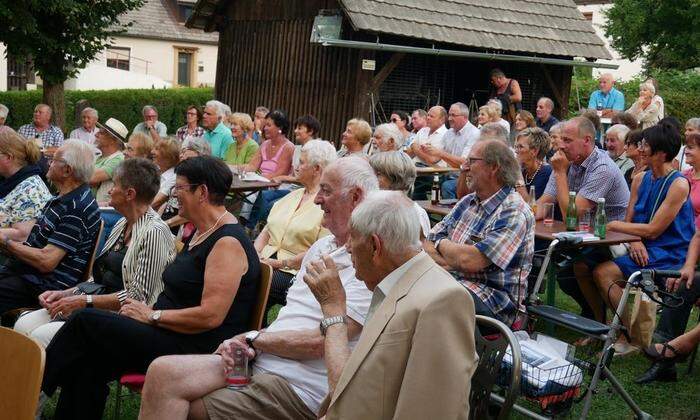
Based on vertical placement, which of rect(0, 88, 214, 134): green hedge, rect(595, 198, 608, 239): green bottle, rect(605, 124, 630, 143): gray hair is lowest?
rect(0, 88, 214, 134): green hedge

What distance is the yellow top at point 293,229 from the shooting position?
571 cm

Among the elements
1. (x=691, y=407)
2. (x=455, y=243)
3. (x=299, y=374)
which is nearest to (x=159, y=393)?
(x=299, y=374)

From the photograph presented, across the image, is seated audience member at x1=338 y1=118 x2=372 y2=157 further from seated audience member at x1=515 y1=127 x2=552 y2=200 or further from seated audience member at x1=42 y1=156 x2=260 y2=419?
seated audience member at x1=42 y1=156 x2=260 y2=419

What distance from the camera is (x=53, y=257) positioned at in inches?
210

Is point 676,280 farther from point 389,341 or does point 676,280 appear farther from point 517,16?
point 517,16

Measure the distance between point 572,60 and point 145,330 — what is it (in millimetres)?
14436

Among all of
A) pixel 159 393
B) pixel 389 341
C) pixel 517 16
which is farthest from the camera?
pixel 517 16

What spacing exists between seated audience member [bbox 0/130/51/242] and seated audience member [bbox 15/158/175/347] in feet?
3.08

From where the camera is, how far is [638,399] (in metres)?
5.48

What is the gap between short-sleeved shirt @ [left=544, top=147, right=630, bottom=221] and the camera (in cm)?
644

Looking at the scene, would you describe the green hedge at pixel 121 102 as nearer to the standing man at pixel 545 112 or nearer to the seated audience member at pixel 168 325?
the standing man at pixel 545 112

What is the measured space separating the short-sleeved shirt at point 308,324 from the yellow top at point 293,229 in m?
1.72

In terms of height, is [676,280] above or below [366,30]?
below

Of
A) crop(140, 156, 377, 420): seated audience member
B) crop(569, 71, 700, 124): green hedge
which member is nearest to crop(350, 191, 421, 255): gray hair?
crop(140, 156, 377, 420): seated audience member
